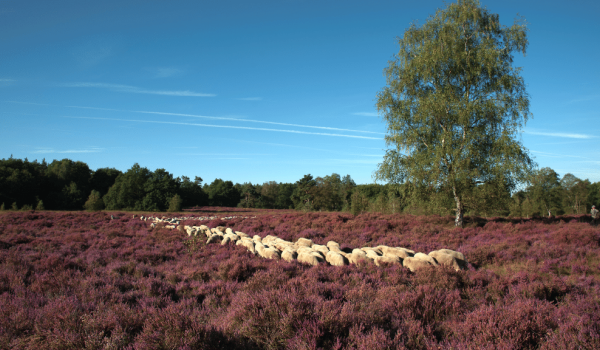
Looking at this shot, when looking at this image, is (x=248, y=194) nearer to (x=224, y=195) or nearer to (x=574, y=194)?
(x=224, y=195)

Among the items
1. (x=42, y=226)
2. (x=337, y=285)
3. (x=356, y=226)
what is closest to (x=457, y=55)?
(x=356, y=226)

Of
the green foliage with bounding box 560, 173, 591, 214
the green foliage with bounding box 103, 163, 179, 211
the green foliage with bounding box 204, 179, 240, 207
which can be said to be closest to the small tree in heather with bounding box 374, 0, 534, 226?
the green foliage with bounding box 560, 173, 591, 214

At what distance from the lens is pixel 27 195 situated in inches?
2226

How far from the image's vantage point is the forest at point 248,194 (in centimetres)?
1925

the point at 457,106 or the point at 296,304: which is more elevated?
the point at 457,106

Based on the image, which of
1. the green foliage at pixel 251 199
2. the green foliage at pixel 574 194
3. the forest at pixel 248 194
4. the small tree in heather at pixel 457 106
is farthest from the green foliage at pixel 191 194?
the green foliage at pixel 574 194

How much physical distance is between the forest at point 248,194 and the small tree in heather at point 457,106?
1.17 metres

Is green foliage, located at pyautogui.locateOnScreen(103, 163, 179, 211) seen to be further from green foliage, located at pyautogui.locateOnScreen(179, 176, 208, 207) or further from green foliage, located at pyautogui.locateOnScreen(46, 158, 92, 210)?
green foliage, located at pyautogui.locateOnScreen(179, 176, 208, 207)

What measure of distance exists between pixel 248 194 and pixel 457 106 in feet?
256

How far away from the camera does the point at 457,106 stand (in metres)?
18.0

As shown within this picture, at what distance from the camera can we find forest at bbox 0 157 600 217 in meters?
19.2

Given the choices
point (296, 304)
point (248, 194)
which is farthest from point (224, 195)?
point (296, 304)

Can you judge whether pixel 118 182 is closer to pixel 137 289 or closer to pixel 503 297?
pixel 137 289

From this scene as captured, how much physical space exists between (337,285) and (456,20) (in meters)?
20.9
